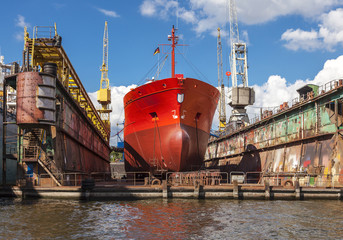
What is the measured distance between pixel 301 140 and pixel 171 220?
20844 mm

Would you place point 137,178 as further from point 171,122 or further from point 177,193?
point 177,193

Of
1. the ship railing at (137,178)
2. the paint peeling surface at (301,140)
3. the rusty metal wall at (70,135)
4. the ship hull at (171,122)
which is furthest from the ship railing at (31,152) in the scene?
the paint peeling surface at (301,140)

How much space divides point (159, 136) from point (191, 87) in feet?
16.7

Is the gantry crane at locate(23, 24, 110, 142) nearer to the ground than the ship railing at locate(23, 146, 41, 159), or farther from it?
farther from it

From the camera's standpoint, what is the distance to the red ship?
27812 mm

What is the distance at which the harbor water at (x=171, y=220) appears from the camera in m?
12.6

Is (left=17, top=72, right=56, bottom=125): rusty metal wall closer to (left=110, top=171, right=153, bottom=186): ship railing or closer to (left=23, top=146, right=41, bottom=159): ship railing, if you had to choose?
(left=23, top=146, right=41, bottom=159): ship railing

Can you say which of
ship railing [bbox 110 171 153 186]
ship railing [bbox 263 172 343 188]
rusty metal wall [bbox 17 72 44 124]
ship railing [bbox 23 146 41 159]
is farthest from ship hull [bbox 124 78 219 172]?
ship railing [bbox 23 146 41 159]

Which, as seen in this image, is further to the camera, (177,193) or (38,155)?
(38,155)

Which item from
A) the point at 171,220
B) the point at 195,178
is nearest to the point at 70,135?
the point at 195,178

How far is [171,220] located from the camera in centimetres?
1512

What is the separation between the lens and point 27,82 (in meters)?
23.4

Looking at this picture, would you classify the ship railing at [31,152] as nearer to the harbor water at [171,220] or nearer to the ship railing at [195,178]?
the harbor water at [171,220]

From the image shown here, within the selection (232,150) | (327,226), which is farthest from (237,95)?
(327,226)
